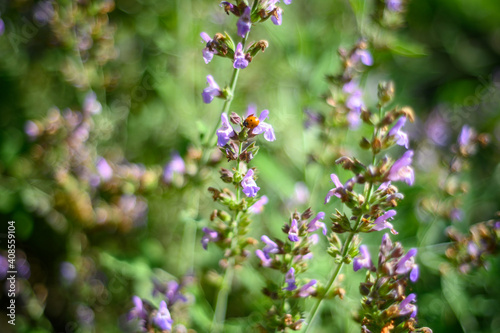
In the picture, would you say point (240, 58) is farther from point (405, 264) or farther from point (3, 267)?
point (3, 267)

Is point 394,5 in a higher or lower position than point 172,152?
higher

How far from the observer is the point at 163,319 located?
194 centimetres

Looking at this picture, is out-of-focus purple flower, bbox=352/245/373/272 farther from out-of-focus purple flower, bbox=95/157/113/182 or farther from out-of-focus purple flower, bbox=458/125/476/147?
out-of-focus purple flower, bbox=95/157/113/182

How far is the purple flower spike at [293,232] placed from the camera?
169cm

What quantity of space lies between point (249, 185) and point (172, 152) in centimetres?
102

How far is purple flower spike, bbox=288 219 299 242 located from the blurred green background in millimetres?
545

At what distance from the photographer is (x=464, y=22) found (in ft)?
15.3

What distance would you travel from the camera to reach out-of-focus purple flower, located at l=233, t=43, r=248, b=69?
5.59ft

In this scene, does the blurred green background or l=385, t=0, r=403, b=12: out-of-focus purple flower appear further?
the blurred green background

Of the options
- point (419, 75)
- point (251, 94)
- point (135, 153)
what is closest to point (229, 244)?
point (135, 153)

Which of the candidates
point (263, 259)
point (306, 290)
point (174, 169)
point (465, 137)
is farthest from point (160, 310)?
point (465, 137)

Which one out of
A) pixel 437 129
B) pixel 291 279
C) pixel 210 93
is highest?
pixel 437 129

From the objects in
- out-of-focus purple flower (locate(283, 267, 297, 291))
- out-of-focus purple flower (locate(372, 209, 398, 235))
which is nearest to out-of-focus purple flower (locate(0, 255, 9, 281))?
out-of-focus purple flower (locate(283, 267, 297, 291))

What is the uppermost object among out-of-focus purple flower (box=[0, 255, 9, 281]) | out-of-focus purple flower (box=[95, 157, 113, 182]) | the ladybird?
out-of-focus purple flower (box=[95, 157, 113, 182])
